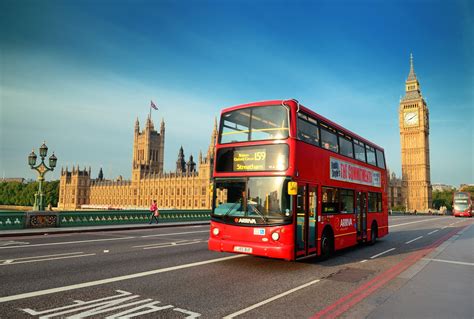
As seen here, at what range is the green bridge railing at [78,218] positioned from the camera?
61.5 feet

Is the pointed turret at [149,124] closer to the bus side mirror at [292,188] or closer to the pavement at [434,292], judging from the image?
the pavement at [434,292]

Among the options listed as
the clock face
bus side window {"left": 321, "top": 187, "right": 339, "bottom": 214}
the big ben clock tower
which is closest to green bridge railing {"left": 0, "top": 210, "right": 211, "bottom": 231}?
bus side window {"left": 321, "top": 187, "right": 339, "bottom": 214}

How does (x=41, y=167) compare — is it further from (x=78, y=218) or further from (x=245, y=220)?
(x=245, y=220)

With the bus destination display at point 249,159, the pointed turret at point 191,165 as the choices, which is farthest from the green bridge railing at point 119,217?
the pointed turret at point 191,165

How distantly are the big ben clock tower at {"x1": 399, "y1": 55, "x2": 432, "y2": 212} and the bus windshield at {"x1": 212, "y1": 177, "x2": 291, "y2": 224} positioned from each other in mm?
121954

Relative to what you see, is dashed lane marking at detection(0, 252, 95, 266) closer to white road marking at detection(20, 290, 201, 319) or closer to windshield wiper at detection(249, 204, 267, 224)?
white road marking at detection(20, 290, 201, 319)

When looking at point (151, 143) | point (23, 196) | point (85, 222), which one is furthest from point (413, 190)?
point (23, 196)

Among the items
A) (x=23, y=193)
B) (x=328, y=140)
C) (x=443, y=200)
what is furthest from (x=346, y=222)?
(x=23, y=193)

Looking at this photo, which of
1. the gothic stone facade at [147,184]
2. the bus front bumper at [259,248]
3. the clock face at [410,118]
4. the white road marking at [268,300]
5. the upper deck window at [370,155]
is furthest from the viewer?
the clock face at [410,118]

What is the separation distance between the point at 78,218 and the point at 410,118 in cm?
12667

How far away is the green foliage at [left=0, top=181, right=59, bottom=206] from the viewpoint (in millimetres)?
137675

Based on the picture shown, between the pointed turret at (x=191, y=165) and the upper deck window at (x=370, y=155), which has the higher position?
the pointed turret at (x=191, y=165)

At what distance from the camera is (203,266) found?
9211mm

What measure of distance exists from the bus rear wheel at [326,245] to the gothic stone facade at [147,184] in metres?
93.3
